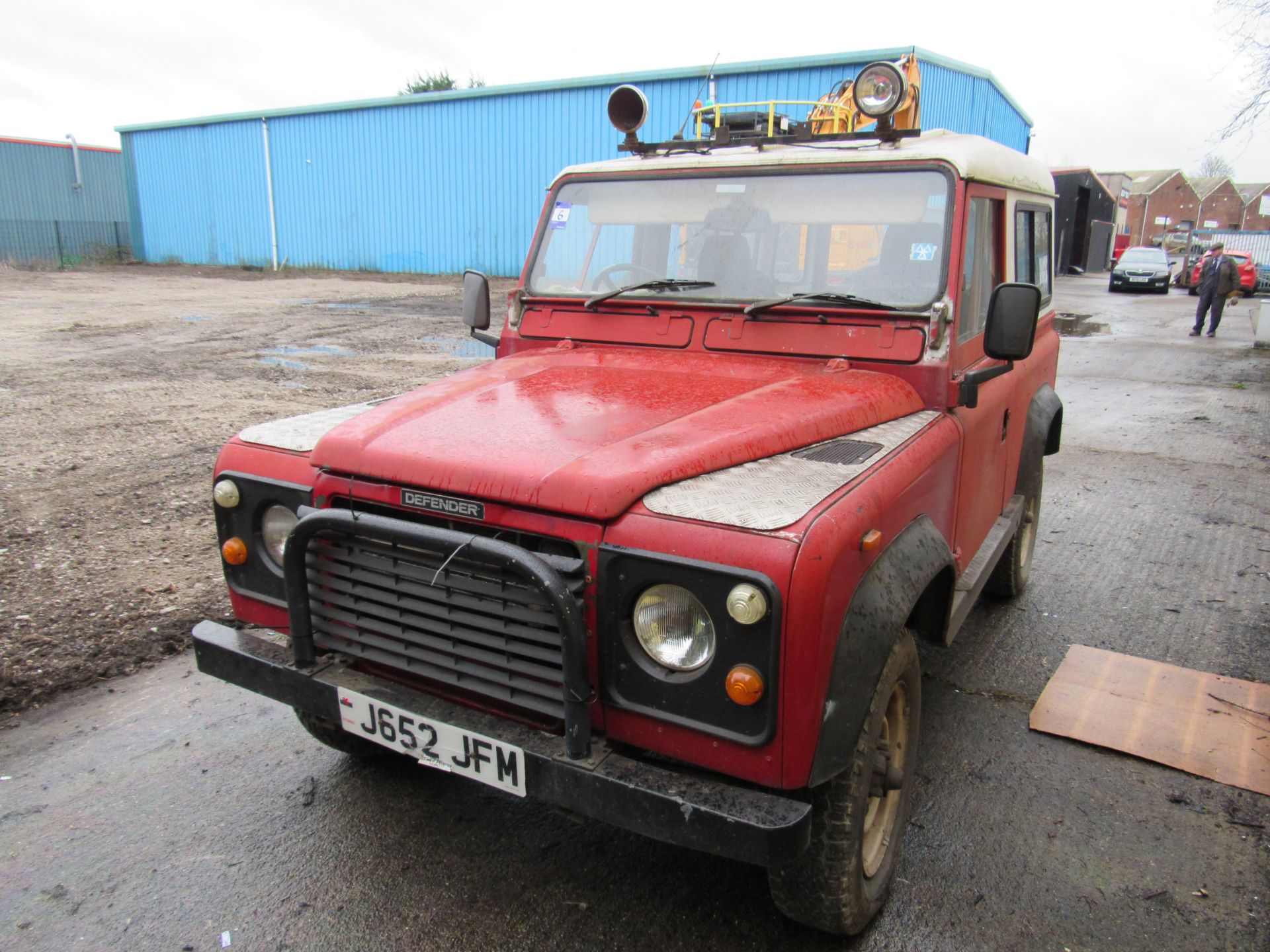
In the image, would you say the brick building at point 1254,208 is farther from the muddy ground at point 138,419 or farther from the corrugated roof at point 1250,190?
the muddy ground at point 138,419

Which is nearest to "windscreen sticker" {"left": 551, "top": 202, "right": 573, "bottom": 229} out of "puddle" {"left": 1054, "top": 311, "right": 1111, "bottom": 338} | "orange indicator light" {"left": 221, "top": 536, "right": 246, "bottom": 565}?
"orange indicator light" {"left": 221, "top": 536, "right": 246, "bottom": 565}

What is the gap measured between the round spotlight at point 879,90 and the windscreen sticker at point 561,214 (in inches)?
48.9

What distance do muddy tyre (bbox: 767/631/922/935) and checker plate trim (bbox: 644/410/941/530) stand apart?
18.8 inches

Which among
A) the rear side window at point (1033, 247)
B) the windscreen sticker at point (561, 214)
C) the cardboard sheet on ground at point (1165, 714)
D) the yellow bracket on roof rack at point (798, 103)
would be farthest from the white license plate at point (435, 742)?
the yellow bracket on roof rack at point (798, 103)

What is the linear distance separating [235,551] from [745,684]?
1.70m

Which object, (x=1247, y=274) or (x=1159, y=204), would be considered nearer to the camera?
(x=1247, y=274)

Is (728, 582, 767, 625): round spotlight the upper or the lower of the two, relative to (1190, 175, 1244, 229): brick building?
lower

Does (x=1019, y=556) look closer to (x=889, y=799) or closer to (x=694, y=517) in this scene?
(x=889, y=799)

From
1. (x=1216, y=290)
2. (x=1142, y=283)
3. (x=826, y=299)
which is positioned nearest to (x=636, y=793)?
(x=826, y=299)

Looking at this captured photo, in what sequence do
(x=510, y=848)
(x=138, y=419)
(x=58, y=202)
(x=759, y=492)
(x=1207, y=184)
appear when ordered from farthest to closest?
(x=1207, y=184) < (x=58, y=202) < (x=138, y=419) < (x=510, y=848) < (x=759, y=492)

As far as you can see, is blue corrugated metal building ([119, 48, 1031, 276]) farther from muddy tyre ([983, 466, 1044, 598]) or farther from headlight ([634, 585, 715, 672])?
headlight ([634, 585, 715, 672])

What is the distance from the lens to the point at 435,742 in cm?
230

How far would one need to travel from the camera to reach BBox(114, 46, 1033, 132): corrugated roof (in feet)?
54.0

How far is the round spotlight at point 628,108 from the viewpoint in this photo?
387cm
